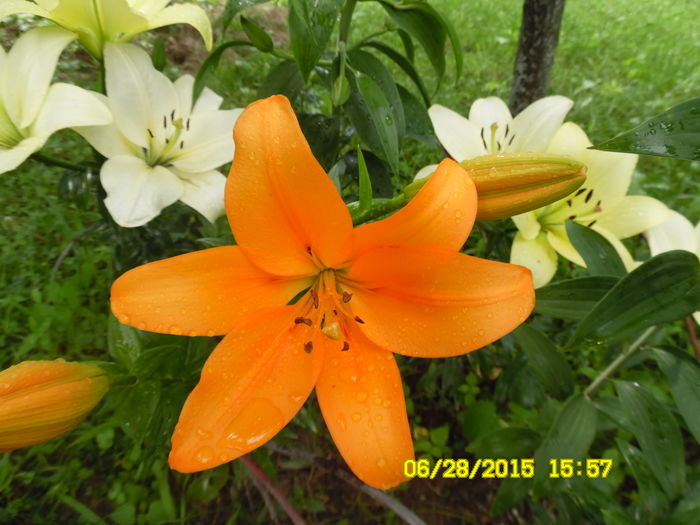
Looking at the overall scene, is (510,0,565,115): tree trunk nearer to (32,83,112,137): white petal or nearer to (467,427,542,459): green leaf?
(467,427,542,459): green leaf

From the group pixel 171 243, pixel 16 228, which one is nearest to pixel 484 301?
pixel 171 243

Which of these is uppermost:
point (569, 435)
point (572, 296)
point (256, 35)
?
point (256, 35)

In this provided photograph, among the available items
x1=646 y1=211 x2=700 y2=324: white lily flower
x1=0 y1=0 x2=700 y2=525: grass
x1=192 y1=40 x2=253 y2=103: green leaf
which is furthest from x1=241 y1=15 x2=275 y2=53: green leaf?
x1=646 y1=211 x2=700 y2=324: white lily flower

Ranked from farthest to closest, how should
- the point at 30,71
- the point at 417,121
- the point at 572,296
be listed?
1. the point at 417,121
2. the point at 572,296
3. the point at 30,71

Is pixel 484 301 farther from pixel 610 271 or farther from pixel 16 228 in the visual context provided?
pixel 16 228

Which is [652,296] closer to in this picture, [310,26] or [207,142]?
[310,26]

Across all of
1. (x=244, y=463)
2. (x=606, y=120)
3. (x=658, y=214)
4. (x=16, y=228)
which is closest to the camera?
(x=658, y=214)
